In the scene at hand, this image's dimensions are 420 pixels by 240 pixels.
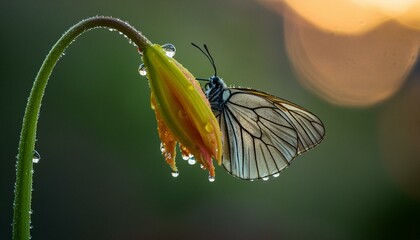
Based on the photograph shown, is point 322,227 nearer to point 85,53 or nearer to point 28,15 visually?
point 85,53

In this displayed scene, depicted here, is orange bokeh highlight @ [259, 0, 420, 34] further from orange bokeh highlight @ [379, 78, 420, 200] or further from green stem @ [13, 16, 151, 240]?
green stem @ [13, 16, 151, 240]

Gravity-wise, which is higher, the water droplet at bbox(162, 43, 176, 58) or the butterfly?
the butterfly

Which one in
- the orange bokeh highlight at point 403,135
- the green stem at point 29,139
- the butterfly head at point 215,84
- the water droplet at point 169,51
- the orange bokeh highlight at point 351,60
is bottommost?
the green stem at point 29,139

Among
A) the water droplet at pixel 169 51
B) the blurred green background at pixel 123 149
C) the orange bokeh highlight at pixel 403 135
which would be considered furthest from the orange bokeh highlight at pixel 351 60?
the water droplet at pixel 169 51

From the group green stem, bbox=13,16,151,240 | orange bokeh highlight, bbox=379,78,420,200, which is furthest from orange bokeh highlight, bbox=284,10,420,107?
green stem, bbox=13,16,151,240

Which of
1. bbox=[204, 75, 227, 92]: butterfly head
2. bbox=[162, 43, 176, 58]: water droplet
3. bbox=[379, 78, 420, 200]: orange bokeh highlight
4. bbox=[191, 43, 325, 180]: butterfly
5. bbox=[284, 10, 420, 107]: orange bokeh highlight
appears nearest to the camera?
bbox=[162, 43, 176, 58]: water droplet

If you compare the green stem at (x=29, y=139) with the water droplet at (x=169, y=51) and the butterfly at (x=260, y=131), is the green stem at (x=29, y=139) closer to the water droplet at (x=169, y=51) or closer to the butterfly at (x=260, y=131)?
the water droplet at (x=169, y=51)
